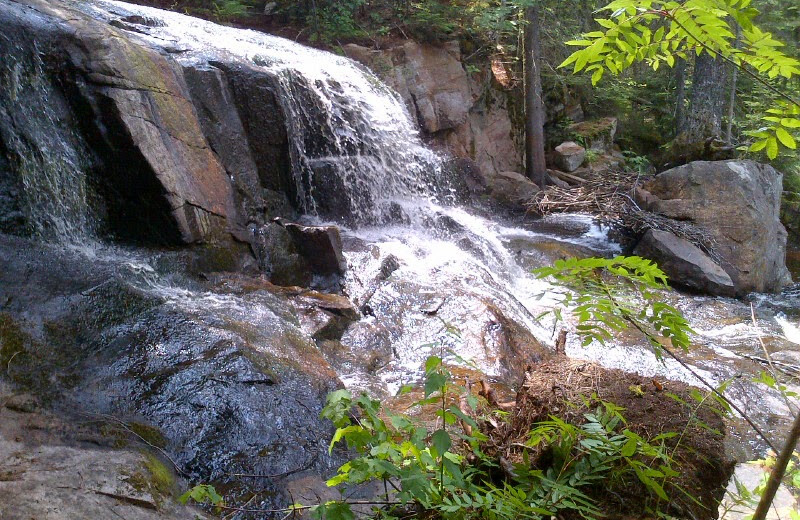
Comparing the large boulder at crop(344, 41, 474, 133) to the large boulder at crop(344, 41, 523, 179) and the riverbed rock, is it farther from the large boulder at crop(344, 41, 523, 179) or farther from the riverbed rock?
the riverbed rock

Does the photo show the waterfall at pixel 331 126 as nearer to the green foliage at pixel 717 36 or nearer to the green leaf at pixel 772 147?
the green foliage at pixel 717 36

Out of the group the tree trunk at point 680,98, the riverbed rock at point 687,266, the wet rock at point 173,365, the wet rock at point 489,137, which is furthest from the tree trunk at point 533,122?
the wet rock at point 173,365

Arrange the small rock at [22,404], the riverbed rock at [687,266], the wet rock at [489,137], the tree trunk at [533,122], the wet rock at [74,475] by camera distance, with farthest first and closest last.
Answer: the wet rock at [489,137], the tree trunk at [533,122], the riverbed rock at [687,266], the small rock at [22,404], the wet rock at [74,475]

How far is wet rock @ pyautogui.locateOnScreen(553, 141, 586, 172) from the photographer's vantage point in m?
13.8

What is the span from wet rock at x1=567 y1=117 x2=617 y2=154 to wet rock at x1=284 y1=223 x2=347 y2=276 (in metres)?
10.1

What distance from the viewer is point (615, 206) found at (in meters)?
10.6

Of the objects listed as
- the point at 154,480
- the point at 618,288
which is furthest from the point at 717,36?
the point at 154,480

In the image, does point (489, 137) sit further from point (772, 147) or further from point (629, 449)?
point (629, 449)

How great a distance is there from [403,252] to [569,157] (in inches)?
299

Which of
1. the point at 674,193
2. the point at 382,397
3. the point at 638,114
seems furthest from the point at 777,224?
the point at 382,397

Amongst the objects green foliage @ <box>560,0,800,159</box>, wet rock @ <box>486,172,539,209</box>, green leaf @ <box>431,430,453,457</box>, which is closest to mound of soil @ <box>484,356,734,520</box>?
green leaf @ <box>431,430,453,457</box>

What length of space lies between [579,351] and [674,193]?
5.54 m

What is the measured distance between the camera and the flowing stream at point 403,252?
5406mm

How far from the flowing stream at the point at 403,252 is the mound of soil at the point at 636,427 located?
1.36 metres
